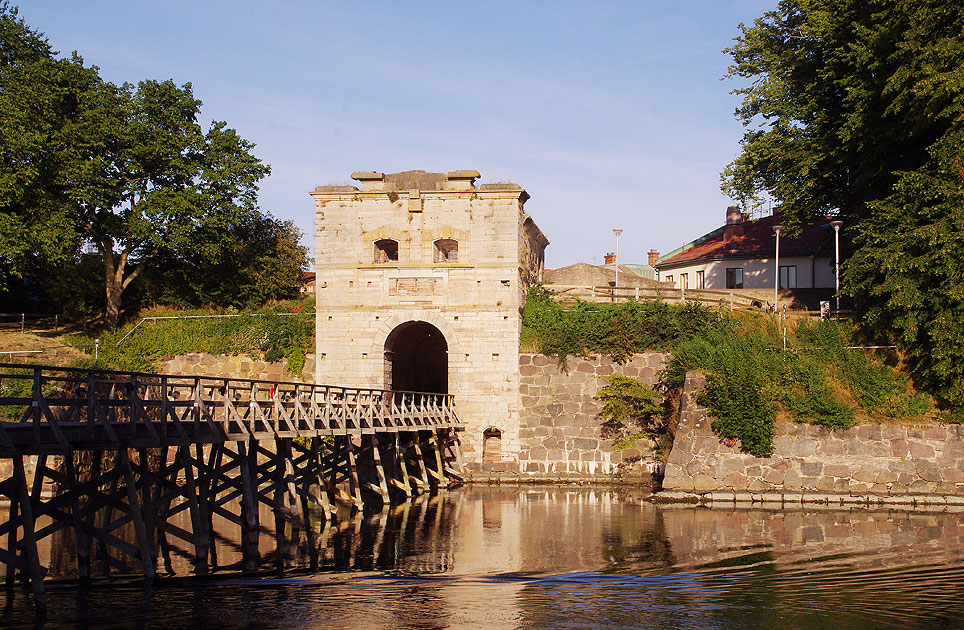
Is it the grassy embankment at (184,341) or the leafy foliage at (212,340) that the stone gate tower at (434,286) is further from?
the grassy embankment at (184,341)

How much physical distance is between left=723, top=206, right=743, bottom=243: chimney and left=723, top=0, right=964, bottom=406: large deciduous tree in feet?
40.6

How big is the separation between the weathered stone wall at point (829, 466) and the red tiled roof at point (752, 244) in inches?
659

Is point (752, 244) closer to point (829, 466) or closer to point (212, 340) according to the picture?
point (829, 466)

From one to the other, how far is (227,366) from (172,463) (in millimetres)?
12354

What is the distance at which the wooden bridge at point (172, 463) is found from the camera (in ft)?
38.9

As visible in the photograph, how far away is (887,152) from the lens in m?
26.1

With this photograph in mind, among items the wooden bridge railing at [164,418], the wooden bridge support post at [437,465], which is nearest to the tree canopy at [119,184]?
the wooden bridge railing at [164,418]

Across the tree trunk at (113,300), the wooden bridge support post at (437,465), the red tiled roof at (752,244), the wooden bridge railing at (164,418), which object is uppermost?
the red tiled roof at (752,244)

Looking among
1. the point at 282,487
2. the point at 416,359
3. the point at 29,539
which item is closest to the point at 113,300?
the point at 416,359

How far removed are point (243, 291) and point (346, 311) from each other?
715cm

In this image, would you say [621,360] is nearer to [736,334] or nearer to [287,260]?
[736,334]

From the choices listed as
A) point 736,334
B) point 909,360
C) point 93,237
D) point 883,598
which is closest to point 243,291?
point 93,237

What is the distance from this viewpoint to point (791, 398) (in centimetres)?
2475

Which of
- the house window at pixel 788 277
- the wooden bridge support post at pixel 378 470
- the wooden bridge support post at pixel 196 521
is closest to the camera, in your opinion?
the wooden bridge support post at pixel 196 521
